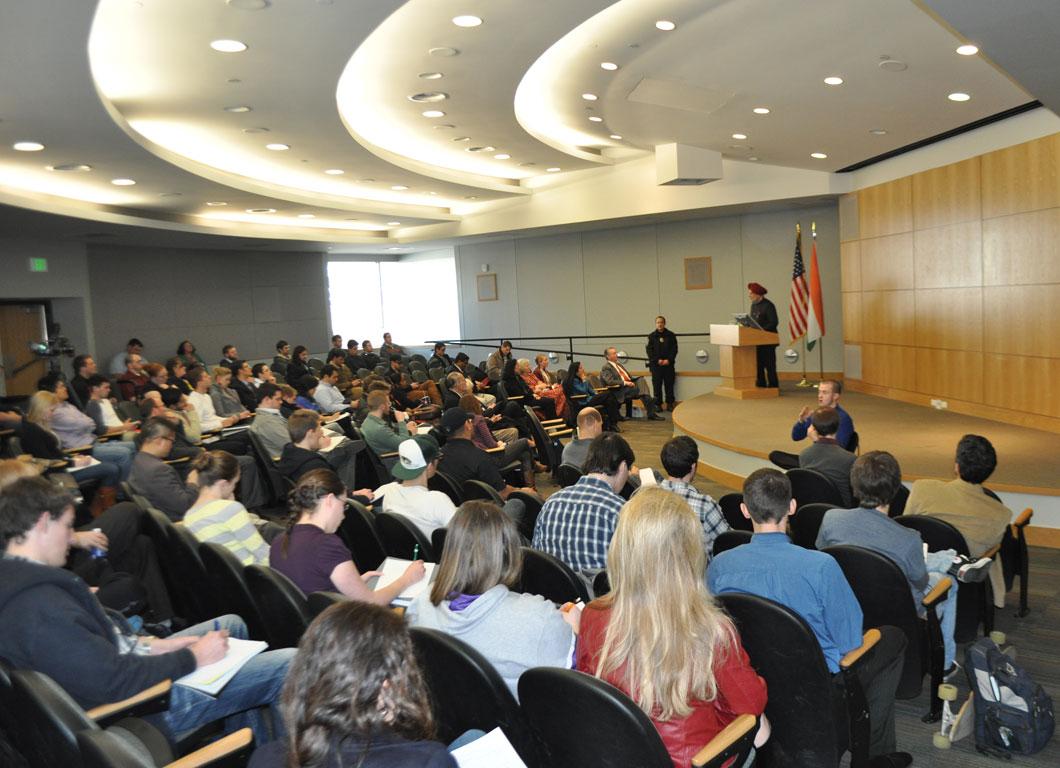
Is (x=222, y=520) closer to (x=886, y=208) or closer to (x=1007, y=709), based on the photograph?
(x=1007, y=709)

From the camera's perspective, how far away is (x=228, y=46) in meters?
5.56

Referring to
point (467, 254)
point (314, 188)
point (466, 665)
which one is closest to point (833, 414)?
point (466, 665)

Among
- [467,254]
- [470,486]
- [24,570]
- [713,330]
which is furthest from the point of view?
[467,254]

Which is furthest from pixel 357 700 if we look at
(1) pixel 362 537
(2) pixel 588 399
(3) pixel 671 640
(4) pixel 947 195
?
(2) pixel 588 399

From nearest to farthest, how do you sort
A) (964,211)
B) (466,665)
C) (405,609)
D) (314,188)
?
1. (466,665)
2. (405,609)
3. (964,211)
4. (314,188)

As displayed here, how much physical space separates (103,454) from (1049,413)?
873cm

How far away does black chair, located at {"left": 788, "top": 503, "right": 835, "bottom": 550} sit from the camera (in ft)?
13.0

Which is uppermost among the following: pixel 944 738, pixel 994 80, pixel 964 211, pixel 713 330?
pixel 994 80

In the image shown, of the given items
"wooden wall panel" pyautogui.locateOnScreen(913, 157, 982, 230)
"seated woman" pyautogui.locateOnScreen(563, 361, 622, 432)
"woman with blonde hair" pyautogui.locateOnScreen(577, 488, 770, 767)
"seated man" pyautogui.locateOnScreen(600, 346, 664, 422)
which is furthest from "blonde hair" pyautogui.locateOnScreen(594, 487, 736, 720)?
"seated man" pyautogui.locateOnScreen(600, 346, 664, 422)

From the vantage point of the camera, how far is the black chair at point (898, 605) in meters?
3.03

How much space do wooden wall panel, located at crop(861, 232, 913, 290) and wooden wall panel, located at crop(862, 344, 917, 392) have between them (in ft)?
2.76

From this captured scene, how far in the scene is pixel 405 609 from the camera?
119 inches

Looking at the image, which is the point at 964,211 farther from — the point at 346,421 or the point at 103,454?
the point at 103,454

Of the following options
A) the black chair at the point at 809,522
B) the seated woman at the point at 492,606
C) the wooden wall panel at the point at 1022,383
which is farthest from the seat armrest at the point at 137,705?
the wooden wall panel at the point at 1022,383
